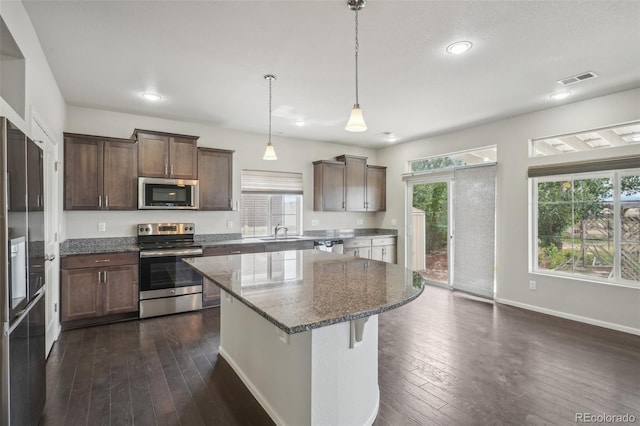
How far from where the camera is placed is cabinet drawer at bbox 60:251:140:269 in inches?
141

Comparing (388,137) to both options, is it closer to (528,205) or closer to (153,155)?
(528,205)

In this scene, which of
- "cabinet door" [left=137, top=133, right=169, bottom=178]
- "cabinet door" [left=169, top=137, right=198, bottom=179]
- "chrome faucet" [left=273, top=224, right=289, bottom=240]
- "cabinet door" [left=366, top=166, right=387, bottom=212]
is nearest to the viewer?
"cabinet door" [left=137, top=133, right=169, bottom=178]

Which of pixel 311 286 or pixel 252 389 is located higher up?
pixel 311 286

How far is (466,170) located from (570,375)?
3197 millimetres

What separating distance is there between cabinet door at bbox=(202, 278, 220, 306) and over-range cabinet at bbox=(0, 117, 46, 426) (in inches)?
96.1

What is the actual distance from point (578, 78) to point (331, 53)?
2525 millimetres

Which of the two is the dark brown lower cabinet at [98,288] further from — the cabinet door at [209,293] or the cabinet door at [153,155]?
the cabinet door at [153,155]

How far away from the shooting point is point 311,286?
6.14 ft

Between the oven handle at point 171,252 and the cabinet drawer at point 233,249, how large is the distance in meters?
0.16

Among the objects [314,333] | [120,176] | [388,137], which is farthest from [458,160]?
[120,176]

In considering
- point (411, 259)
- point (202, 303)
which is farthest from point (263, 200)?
point (411, 259)

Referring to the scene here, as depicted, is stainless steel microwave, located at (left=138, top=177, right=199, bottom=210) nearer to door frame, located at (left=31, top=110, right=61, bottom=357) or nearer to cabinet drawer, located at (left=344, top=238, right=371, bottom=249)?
door frame, located at (left=31, top=110, right=61, bottom=357)

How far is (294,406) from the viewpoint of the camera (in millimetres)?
1783

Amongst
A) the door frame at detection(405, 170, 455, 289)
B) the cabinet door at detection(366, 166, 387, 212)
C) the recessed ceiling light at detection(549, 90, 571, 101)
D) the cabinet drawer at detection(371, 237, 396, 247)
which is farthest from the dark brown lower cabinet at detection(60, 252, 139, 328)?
the recessed ceiling light at detection(549, 90, 571, 101)
